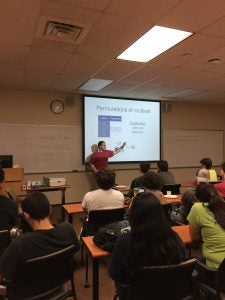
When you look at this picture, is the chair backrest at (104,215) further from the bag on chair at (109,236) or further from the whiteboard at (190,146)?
the whiteboard at (190,146)

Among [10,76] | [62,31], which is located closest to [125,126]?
[10,76]

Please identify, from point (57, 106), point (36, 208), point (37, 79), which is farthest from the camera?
point (57, 106)

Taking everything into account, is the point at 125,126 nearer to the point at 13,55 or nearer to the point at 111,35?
the point at 13,55

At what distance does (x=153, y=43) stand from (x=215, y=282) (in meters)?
2.83

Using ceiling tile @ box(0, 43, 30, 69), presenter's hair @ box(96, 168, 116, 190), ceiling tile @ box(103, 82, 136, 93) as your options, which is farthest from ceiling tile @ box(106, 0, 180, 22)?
ceiling tile @ box(103, 82, 136, 93)

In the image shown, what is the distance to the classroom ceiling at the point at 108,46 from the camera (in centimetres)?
254

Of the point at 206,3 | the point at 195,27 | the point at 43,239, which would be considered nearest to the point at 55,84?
the point at 195,27

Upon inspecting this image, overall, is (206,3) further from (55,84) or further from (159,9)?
(55,84)

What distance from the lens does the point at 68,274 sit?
181 cm

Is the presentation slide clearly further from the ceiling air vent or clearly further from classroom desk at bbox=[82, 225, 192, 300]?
classroom desk at bbox=[82, 225, 192, 300]

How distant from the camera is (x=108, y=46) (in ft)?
11.3

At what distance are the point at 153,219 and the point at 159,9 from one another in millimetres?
2047

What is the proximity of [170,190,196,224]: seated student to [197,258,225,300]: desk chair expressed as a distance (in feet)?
3.47

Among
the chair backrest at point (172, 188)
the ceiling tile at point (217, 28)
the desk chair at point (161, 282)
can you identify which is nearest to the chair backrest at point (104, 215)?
the desk chair at point (161, 282)
